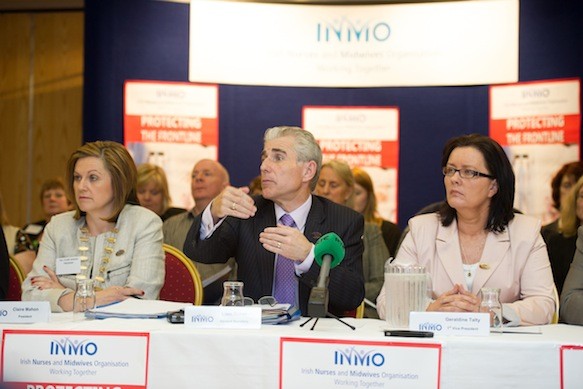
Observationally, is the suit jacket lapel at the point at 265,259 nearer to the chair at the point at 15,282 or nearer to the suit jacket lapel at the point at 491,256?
the suit jacket lapel at the point at 491,256

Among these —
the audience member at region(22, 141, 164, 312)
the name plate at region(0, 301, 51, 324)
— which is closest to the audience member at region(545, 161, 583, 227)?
the audience member at region(22, 141, 164, 312)

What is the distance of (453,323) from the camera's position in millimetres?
2268

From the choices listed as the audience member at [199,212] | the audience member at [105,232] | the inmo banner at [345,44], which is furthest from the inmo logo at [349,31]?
the audience member at [105,232]

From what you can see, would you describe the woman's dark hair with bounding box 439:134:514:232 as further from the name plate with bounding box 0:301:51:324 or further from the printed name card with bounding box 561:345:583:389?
the name plate with bounding box 0:301:51:324

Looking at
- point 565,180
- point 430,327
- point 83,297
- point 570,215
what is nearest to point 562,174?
point 565,180

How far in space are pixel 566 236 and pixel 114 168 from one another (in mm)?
2667

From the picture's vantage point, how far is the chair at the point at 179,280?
3729 millimetres

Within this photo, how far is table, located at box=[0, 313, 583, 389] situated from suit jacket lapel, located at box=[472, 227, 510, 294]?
0.80 meters

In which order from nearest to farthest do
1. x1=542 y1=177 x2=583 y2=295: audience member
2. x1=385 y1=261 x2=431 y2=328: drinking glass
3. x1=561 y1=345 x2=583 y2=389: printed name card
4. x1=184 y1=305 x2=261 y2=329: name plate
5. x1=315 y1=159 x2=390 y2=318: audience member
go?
x1=561 y1=345 x2=583 y2=389: printed name card < x1=184 y1=305 x2=261 y2=329: name plate < x1=385 y1=261 x2=431 y2=328: drinking glass < x1=542 y1=177 x2=583 y2=295: audience member < x1=315 y1=159 x2=390 y2=318: audience member

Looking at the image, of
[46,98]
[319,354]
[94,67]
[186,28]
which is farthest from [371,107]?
[319,354]

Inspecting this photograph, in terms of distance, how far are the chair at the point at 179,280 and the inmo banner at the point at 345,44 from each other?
3.92 m

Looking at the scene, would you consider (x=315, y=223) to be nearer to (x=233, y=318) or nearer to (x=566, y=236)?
(x=233, y=318)

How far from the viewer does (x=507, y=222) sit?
3.35m

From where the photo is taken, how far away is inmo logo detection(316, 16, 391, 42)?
7559 millimetres
